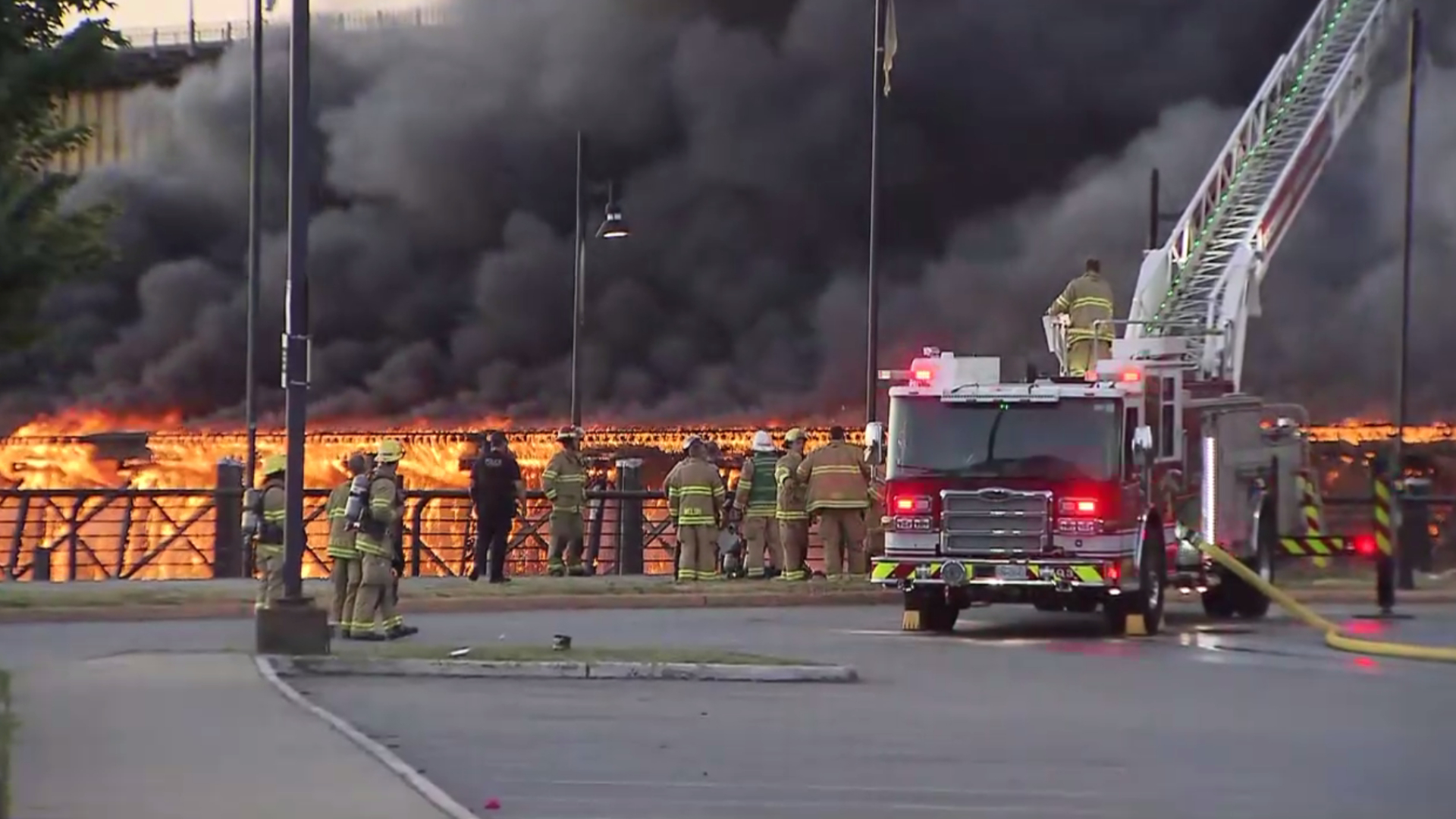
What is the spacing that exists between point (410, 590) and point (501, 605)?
44.3 inches

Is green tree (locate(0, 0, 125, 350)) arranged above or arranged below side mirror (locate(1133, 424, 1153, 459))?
above

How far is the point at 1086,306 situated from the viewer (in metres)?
22.0

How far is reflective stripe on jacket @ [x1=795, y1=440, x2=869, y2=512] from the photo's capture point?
77.4 ft

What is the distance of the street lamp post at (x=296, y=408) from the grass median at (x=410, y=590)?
184 inches

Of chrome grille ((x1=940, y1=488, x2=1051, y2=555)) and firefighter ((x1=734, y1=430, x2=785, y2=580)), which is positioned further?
firefighter ((x1=734, y1=430, x2=785, y2=580))

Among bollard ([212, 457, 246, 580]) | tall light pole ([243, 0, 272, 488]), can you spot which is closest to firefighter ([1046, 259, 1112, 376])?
bollard ([212, 457, 246, 580])

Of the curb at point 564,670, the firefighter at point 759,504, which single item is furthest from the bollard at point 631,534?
the curb at point 564,670

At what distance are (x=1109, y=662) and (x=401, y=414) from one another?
3546cm

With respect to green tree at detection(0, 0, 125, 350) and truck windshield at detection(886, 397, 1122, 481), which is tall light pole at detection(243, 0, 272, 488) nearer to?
truck windshield at detection(886, 397, 1122, 481)

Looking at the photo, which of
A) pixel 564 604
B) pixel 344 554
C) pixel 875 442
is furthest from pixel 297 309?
pixel 564 604

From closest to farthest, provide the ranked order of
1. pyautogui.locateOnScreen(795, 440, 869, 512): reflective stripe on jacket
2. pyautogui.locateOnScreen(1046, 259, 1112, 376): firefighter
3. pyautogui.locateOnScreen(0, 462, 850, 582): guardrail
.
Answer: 1. pyautogui.locateOnScreen(1046, 259, 1112, 376): firefighter
2. pyautogui.locateOnScreen(795, 440, 869, 512): reflective stripe on jacket
3. pyautogui.locateOnScreen(0, 462, 850, 582): guardrail

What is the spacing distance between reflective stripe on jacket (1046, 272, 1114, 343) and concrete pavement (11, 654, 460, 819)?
415 inches

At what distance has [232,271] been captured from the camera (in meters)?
50.7

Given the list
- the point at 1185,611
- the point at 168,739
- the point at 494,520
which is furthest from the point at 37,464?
the point at 168,739
